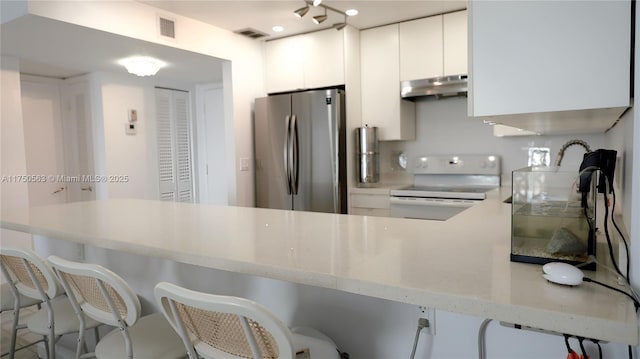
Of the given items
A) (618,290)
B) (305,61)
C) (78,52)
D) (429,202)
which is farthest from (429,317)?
(78,52)

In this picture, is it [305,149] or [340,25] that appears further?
[305,149]

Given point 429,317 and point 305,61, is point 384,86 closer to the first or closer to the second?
point 305,61

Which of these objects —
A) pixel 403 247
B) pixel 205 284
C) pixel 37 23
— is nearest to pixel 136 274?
pixel 205 284

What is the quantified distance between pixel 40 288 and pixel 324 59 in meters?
3.02

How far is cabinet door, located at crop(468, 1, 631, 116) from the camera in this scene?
3.05ft

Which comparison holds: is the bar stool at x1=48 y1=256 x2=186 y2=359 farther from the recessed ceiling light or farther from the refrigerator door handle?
the recessed ceiling light

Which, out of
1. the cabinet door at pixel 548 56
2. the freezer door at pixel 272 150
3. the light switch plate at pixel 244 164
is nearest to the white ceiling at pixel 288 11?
the freezer door at pixel 272 150

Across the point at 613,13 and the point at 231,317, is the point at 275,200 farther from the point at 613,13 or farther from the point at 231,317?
the point at 613,13

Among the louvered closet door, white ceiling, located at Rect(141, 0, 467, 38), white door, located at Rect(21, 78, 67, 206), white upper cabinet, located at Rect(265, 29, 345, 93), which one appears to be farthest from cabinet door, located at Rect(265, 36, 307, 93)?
white door, located at Rect(21, 78, 67, 206)

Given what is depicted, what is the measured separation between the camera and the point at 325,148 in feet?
12.3

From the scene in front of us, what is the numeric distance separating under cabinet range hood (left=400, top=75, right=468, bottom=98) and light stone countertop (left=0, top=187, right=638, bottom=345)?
1.65 m

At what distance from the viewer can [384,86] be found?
3918mm

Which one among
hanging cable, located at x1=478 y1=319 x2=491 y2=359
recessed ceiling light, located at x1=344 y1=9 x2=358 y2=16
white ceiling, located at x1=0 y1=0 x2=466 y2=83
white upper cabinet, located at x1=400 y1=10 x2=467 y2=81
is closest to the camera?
hanging cable, located at x1=478 y1=319 x2=491 y2=359

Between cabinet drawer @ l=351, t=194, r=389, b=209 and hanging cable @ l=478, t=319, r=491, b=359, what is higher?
cabinet drawer @ l=351, t=194, r=389, b=209
